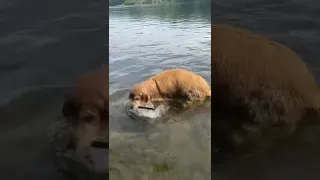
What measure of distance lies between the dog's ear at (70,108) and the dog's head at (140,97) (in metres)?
0.13

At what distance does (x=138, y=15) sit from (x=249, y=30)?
0.28m

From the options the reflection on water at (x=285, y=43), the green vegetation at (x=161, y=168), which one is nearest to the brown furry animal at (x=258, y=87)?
the reflection on water at (x=285, y=43)

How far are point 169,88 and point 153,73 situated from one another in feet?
0.18

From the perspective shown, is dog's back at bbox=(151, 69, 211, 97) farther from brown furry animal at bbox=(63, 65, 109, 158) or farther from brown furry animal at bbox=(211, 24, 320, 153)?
brown furry animal at bbox=(63, 65, 109, 158)

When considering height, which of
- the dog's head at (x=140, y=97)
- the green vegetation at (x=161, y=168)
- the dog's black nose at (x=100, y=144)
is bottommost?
the green vegetation at (x=161, y=168)

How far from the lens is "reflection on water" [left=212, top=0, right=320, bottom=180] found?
950 mm

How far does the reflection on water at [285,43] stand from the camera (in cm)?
95

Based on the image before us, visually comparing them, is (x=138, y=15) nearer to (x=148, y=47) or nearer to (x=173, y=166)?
(x=148, y=47)

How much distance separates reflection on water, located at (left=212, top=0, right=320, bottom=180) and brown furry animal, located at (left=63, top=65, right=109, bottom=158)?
0.95 feet

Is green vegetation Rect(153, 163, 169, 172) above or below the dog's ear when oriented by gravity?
below

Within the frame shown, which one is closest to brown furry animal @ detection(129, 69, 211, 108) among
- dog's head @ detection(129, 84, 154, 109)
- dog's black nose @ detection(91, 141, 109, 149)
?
dog's head @ detection(129, 84, 154, 109)

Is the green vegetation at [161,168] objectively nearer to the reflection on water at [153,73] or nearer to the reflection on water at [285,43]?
the reflection on water at [153,73]

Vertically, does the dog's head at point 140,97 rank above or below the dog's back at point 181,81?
below

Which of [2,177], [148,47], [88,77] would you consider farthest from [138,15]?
[2,177]
